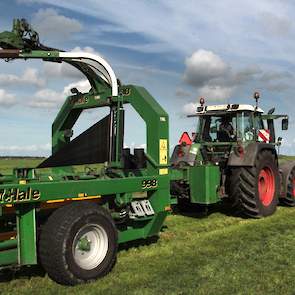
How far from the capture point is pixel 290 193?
435 inches

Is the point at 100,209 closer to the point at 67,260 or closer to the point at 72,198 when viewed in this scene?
the point at 72,198

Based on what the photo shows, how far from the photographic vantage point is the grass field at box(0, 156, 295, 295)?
4961 mm

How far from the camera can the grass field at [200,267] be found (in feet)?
16.3

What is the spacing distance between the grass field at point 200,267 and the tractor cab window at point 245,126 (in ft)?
8.15

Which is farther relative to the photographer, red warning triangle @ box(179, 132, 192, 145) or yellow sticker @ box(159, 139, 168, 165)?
red warning triangle @ box(179, 132, 192, 145)

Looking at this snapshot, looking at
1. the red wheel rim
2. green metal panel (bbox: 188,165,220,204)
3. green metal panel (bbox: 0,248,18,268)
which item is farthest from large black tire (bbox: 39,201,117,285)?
the red wheel rim

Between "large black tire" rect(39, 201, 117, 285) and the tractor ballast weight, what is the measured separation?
0.01m

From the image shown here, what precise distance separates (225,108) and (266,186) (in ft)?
5.99

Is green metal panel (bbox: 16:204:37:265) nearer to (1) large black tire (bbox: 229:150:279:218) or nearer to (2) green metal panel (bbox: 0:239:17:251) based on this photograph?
(2) green metal panel (bbox: 0:239:17:251)

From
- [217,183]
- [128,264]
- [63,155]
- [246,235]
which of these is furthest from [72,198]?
[217,183]

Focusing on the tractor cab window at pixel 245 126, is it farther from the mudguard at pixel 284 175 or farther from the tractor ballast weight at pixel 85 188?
the tractor ballast weight at pixel 85 188

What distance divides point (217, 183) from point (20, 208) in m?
4.80

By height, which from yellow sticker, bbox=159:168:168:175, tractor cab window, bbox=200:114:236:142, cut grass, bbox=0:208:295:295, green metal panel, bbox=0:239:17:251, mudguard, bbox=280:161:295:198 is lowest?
cut grass, bbox=0:208:295:295

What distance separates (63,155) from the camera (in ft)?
23.2
